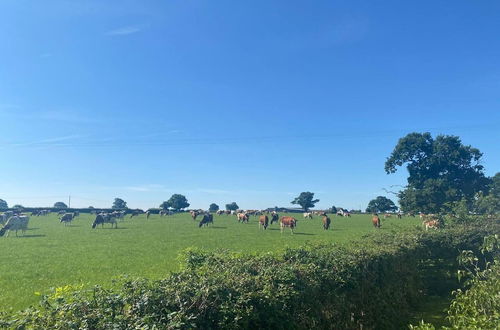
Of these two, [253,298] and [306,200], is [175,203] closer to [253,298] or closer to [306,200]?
[306,200]

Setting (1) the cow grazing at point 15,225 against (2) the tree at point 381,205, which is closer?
(1) the cow grazing at point 15,225

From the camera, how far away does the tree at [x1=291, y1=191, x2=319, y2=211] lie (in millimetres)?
157250

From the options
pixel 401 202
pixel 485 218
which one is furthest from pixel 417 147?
pixel 485 218

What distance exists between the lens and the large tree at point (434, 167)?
194 feet

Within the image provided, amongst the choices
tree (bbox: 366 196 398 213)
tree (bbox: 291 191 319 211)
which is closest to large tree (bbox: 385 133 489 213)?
tree (bbox: 366 196 398 213)

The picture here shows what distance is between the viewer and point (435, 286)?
16.1 metres

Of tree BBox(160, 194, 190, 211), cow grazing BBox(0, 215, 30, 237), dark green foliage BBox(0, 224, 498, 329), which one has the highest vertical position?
tree BBox(160, 194, 190, 211)

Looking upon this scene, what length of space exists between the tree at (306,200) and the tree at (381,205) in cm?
2563

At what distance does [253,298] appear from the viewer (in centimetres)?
533

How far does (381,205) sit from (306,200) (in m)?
32.7

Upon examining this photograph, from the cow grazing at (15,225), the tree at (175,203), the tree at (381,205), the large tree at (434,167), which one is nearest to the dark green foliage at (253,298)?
the cow grazing at (15,225)

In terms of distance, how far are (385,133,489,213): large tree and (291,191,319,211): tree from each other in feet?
291

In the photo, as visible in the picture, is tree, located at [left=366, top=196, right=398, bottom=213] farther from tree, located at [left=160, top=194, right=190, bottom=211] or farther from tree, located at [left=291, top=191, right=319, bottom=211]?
tree, located at [left=160, top=194, right=190, bottom=211]

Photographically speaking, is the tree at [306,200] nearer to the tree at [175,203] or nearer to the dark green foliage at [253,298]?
the tree at [175,203]
